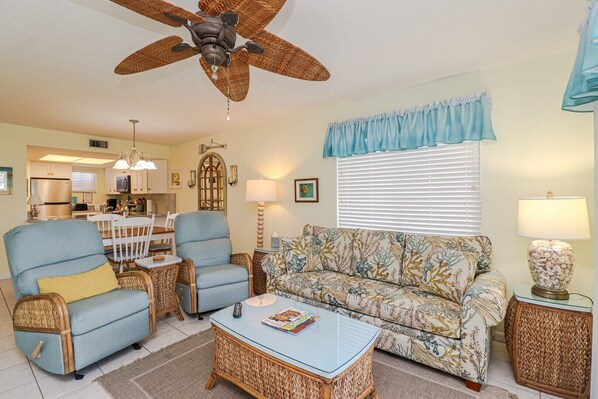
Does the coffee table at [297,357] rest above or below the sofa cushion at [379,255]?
below

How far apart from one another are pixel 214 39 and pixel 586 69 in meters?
1.60

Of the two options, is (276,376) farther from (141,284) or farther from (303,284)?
(141,284)

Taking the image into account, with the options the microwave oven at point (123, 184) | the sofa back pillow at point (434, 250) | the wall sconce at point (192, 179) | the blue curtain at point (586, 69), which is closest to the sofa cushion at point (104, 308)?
the sofa back pillow at point (434, 250)

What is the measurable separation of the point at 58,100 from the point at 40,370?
8.98 ft

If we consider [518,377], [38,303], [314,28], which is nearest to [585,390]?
[518,377]

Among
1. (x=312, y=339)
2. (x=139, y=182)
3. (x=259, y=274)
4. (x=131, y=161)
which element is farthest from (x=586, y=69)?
(x=139, y=182)

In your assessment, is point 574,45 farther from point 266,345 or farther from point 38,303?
point 38,303

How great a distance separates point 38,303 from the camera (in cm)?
201

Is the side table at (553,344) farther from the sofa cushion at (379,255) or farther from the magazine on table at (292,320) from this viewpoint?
the magazine on table at (292,320)

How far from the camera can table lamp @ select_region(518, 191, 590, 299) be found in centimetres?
187

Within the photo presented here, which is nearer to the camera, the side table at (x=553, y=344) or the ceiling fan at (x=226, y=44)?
the ceiling fan at (x=226, y=44)

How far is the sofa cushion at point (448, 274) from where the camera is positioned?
7.14 feet

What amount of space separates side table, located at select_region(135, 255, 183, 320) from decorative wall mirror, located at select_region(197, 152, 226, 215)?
6.89 ft

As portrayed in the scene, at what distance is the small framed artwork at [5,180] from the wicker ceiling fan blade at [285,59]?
4852 mm
